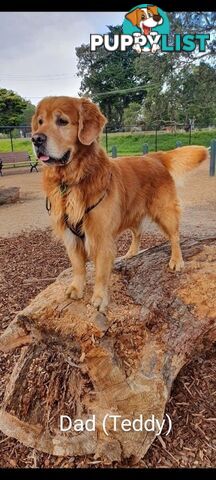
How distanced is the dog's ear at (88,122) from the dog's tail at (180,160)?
1.06 m

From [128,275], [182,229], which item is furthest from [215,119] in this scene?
[128,275]

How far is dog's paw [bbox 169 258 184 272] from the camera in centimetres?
298

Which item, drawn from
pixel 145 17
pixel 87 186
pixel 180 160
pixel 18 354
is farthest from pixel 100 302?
pixel 145 17

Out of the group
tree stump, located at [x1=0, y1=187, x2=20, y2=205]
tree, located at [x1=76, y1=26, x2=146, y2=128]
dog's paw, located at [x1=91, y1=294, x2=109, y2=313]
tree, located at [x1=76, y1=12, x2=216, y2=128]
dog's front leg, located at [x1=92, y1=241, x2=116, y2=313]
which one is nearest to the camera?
dog's paw, located at [x1=91, y1=294, x2=109, y2=313]

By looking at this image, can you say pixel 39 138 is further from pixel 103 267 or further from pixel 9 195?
pixel 9 195

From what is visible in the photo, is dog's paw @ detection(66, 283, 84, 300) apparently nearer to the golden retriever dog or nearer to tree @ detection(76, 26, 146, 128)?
the golden retriever dog

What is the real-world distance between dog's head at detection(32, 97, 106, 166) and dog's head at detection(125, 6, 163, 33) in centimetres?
75

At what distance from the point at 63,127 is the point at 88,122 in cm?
17

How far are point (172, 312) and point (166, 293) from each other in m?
0.18

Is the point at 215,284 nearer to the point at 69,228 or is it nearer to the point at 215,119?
the point at 69,228

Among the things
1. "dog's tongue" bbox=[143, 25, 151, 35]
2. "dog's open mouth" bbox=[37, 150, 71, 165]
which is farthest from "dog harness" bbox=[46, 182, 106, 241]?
"dog's tongue" bbox=[143, 25, 151, 35]

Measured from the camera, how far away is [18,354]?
125 inches

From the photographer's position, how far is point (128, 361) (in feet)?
7.38

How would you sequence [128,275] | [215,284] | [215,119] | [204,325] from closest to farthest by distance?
[204,325] → [215,284] → [128,275] → [215,119]
